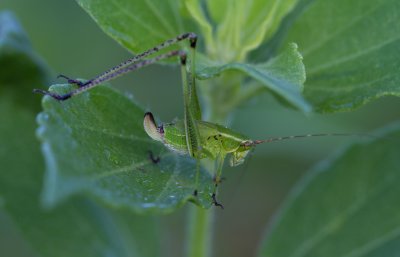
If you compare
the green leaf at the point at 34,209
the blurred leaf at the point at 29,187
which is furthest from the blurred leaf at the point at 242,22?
the green leaf at the point at 34,209

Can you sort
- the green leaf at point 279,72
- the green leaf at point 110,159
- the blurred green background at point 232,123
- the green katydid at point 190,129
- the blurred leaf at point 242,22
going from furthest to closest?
the blurred green background at point 232,123, the blurred leaf at point 242,22, the green katydid at point 190,129, the green leaf at point 279,72, the green leaf at point 110,159

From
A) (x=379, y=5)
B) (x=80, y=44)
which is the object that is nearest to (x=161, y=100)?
(x=80, y=44)

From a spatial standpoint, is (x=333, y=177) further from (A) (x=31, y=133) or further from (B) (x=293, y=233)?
(A) (x=31, y=133)

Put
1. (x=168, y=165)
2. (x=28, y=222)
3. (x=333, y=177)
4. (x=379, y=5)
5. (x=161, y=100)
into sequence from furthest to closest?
1. (x=161, y=100)
2. (x=333, y=177)
3. (x=28, y=222)
4. (x=379, y=5)
5. (x=168, y=165)

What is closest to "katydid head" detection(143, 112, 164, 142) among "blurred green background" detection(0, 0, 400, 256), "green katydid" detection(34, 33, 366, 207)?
"green katydid" detection(34, 33, 366, 207)

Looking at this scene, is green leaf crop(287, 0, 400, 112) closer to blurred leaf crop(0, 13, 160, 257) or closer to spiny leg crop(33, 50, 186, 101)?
spiny leg crop(33, 50, 186, 101)

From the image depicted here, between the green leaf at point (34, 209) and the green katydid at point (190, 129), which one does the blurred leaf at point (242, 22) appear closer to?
the green katydid at point (190, 129)
